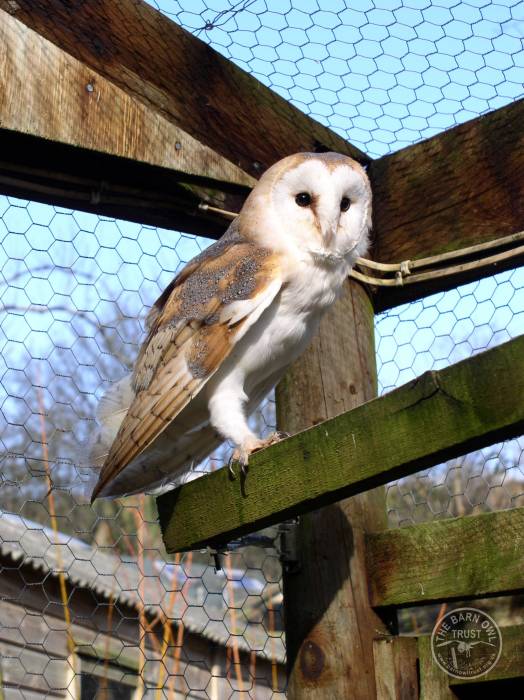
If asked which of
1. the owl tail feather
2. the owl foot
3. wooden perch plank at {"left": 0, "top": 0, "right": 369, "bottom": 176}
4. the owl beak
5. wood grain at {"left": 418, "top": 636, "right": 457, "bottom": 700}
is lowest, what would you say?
wood grain at {"left": 418, "top": 636, "right": 457, "bottom": 700}

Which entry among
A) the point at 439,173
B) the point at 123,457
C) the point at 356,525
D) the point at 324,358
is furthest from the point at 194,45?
the point at 356,525

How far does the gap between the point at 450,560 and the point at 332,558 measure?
1.12 ft

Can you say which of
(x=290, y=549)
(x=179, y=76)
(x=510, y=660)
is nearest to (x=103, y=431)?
(x=290, y=549)

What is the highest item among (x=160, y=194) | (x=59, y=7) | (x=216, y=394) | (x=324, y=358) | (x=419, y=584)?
(x=59, y=7)

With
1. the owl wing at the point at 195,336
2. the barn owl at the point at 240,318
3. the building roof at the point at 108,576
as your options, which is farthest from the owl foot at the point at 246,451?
the building roof at the point at 108,576

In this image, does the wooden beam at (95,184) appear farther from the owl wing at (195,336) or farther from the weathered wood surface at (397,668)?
the weathered wood surface at (397,668)

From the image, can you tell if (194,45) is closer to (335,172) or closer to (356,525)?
(335,172)

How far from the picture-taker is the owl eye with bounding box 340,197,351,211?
2.07 meters

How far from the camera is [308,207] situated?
2057mm

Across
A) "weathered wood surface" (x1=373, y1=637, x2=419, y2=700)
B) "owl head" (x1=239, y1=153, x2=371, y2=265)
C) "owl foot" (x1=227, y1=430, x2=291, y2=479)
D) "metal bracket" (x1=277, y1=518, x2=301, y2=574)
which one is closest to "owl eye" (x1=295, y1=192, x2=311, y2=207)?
"owl head" (x1=239, y1=153, x2=371, y2=265)

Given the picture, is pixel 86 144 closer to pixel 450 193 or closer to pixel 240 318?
pixel 240 318

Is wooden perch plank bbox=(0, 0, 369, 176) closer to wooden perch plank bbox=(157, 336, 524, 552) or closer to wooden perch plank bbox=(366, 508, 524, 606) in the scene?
wooden perch plank bbox=(157, 336, 524, 552)

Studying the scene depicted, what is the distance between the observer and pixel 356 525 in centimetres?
192

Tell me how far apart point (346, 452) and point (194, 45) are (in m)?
1.14
